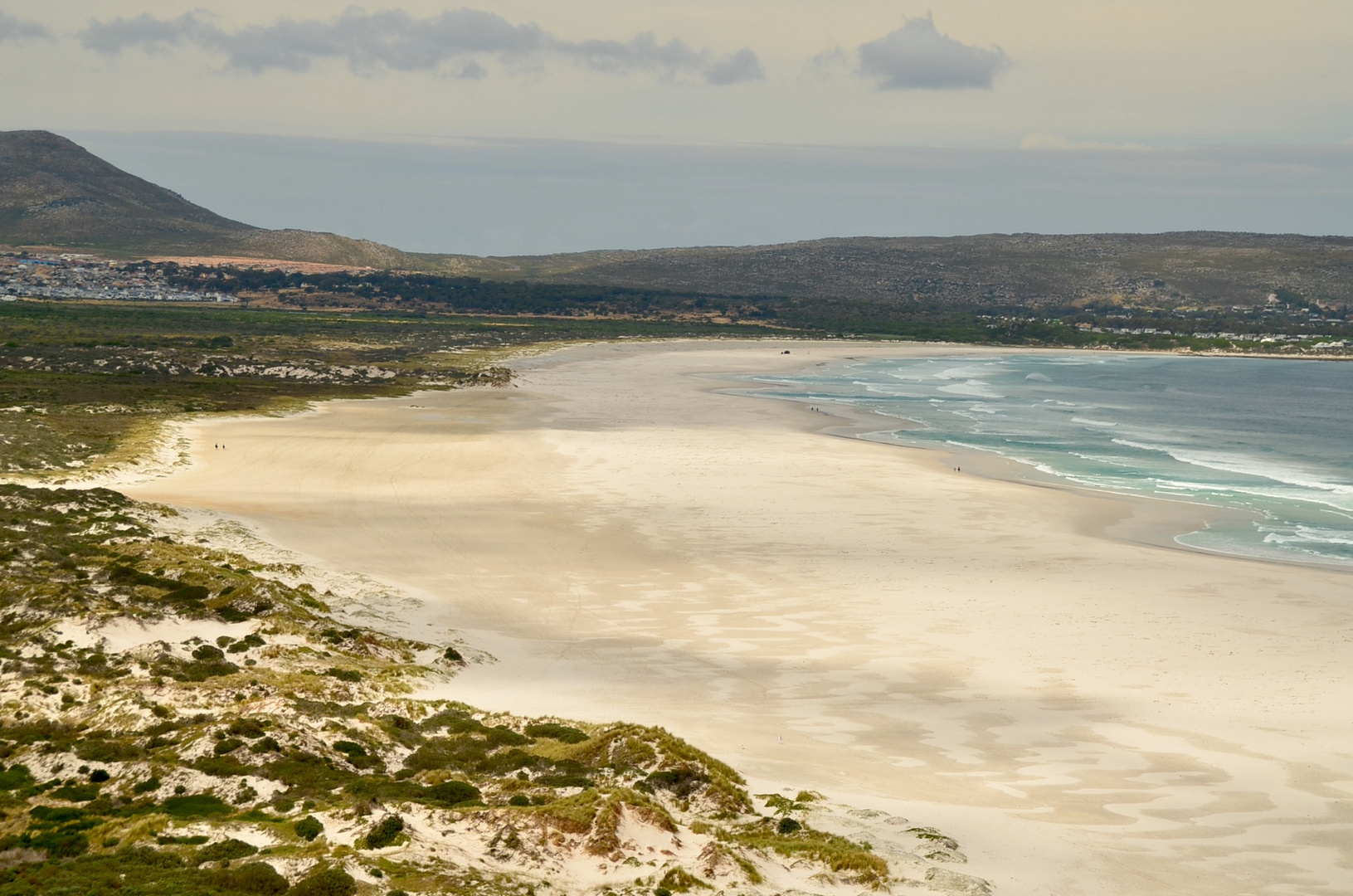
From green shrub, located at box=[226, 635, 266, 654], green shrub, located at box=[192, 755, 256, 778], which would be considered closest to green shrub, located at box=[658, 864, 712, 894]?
green shrub, located at box=[192, 755, 256, 778]

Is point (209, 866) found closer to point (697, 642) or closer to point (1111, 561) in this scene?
point (697, 642)

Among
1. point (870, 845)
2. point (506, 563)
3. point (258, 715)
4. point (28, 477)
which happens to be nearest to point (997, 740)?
point (870, 845)

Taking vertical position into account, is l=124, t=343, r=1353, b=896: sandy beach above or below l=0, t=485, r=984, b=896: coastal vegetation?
below

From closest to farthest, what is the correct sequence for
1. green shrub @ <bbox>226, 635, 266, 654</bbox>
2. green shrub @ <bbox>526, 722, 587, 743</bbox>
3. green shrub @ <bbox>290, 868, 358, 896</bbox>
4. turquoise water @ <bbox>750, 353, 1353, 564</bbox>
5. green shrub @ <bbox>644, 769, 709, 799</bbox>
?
green shrub @ <bbox>290, 868, 358, 896</bbox> → green shrub @ <bbox>644, 769, 709, 799</bbox> → green shrub @ <bbox>526, 722, 587, 743</bbox> → green shrub @ <bbox>226, 635, 266, 654</bbox> → turquoise water @ <bbox>750, 353, 1353, 564</bbox>

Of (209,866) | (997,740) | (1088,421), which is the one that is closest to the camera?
(209,866)

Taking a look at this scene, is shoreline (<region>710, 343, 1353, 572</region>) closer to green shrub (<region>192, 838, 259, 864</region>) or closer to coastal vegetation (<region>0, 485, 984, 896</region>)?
coastal vegetation (<region>0, 485, 984, 896</region>)

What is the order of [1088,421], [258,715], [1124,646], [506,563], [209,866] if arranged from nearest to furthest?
[209,866]
[258,715]
[1124,646]
[506,563]
[1088,421]
